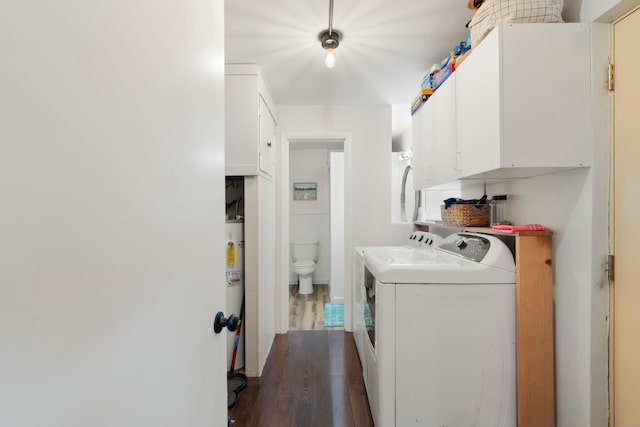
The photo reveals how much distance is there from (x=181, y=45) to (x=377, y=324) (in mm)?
1377

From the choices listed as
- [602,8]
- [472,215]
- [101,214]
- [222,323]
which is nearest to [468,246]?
[472,215]

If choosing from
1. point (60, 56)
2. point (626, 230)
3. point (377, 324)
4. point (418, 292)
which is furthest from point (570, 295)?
point (60, 56)

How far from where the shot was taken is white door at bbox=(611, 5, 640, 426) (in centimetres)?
102

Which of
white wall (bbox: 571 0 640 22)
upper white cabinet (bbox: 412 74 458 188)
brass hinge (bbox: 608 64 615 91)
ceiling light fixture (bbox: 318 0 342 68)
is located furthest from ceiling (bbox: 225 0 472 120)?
brass hinge (bbox: 608 64 615 91)

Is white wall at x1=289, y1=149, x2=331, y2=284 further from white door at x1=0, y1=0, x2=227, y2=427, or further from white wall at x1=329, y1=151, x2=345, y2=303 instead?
white door at x1=0, y1=0, x2=227, y2=427

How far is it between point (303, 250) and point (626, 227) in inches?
140

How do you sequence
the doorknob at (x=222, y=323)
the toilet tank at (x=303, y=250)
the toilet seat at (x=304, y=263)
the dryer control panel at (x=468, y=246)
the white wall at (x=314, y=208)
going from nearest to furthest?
the doorknob at (x=222, y=323) < the dryer control panel at (x=468, y=246) < the toilet seat at (x=304, y=263) < the toilet tank at (x=303, y=250) < the white wall at (x=314, y=208)

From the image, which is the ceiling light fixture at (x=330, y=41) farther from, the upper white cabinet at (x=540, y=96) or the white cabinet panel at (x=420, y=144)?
the upper white cabinet at (x=540, y=96)

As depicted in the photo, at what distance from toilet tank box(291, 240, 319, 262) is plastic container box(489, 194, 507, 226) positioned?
2.85 m

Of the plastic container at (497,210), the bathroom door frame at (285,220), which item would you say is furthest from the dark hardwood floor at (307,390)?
the plastic container at (497,210)

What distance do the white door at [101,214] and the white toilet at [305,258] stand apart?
331 centimetres

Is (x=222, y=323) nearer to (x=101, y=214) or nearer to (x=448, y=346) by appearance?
(x=101, y=214)

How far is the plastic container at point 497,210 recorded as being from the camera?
1.66 m

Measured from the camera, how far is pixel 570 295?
4.01ft
